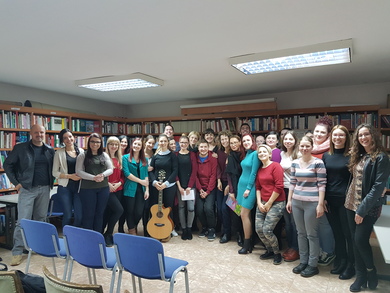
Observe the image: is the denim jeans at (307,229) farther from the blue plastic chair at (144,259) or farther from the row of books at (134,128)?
the row of books at (134,128)

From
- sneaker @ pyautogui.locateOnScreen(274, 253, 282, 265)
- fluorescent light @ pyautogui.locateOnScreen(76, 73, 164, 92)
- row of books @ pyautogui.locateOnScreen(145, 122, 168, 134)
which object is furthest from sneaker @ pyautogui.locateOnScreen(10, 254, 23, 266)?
row of books @ pyautogui.locateOnScreen(145, 122, 168, 134)

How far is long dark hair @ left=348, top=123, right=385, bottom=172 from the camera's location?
2.36 m

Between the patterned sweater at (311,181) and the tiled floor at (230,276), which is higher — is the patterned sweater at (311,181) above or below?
above

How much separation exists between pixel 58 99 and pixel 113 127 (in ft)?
4.39

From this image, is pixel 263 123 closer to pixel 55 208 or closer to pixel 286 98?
pixel 286 98

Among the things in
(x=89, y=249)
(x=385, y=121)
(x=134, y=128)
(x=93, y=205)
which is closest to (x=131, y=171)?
(x=93, y=205)

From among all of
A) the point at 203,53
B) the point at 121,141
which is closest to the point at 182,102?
the point at 121,141

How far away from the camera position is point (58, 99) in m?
5.61

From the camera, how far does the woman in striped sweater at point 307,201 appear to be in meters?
2.73

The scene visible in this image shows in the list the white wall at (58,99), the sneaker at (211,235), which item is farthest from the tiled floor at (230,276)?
the white wall at (58,99)

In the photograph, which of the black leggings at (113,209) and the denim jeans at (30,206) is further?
the black leggings at (113,209)

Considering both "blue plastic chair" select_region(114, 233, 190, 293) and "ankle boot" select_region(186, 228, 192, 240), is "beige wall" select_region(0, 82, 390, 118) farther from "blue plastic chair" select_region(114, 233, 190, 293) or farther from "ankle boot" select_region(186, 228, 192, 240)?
"blue plastic chair" select_region(114, 233, 190, 293)

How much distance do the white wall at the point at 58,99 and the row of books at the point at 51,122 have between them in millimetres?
439

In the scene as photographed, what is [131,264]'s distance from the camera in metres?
1.96
